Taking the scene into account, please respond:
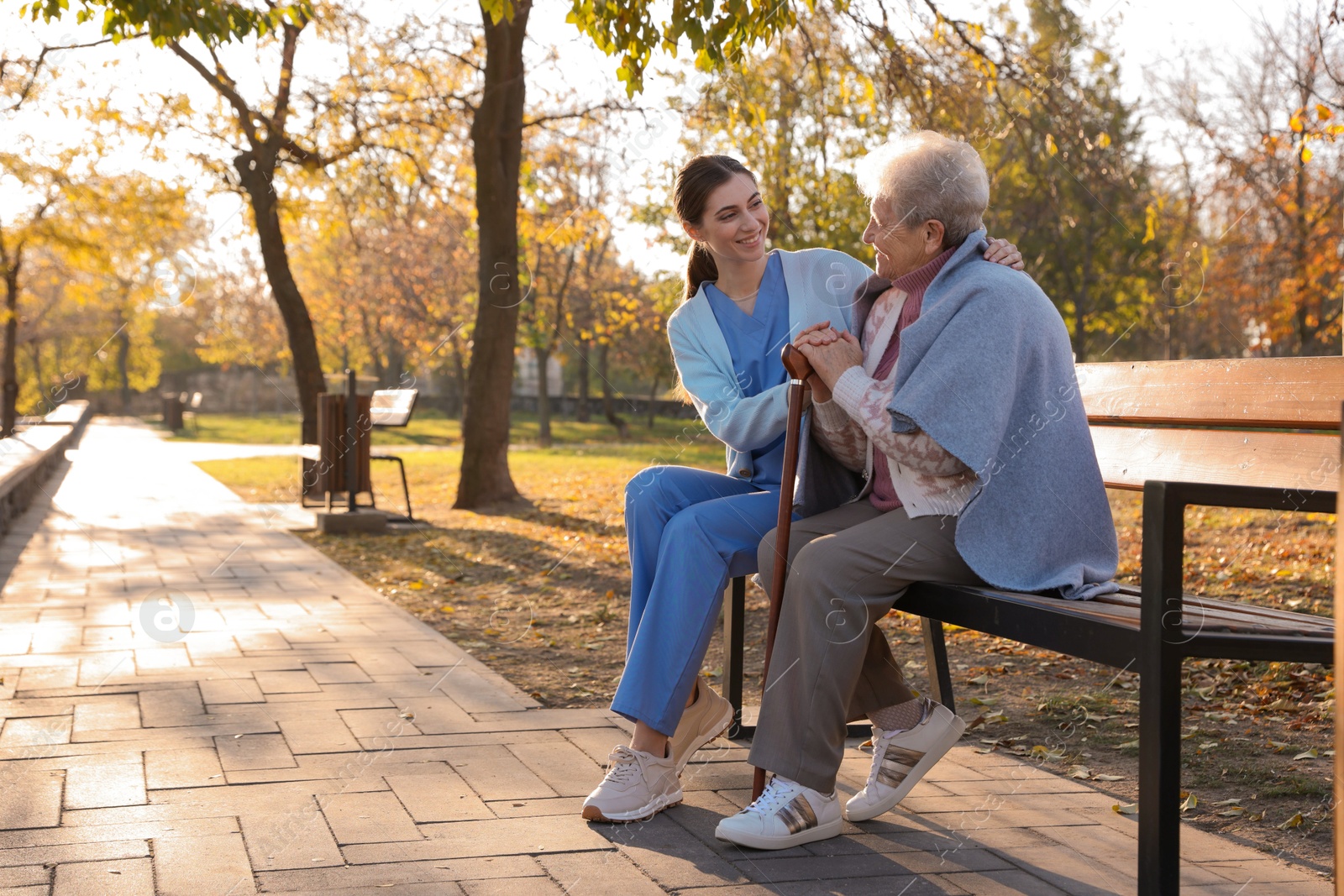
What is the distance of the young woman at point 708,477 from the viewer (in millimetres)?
2809

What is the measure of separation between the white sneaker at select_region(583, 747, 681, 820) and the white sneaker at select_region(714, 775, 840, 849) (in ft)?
0.70

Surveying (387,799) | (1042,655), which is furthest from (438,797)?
(1042,655)

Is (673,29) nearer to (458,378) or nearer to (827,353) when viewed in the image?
(827,353)

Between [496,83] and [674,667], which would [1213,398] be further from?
[496,83]

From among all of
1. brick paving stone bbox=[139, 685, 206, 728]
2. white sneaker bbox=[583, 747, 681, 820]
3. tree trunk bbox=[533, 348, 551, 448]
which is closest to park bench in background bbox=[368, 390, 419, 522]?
brick paving stone bbox=[139, 685, 206, 728]

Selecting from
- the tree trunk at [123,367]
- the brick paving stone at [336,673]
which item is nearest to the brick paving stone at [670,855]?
the brick paving stone at [336,673]

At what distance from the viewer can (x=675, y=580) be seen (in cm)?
285

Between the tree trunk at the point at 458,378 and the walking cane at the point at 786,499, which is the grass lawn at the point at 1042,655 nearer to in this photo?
the walking cane at the point at 786,499

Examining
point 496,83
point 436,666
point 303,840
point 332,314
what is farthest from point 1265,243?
point 332,314

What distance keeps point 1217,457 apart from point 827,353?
0.96m

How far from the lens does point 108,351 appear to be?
46.1 metres

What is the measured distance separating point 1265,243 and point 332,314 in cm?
2463

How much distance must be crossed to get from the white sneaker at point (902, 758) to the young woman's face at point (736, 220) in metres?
1.22

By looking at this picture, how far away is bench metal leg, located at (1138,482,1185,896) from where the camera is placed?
6.67ft
